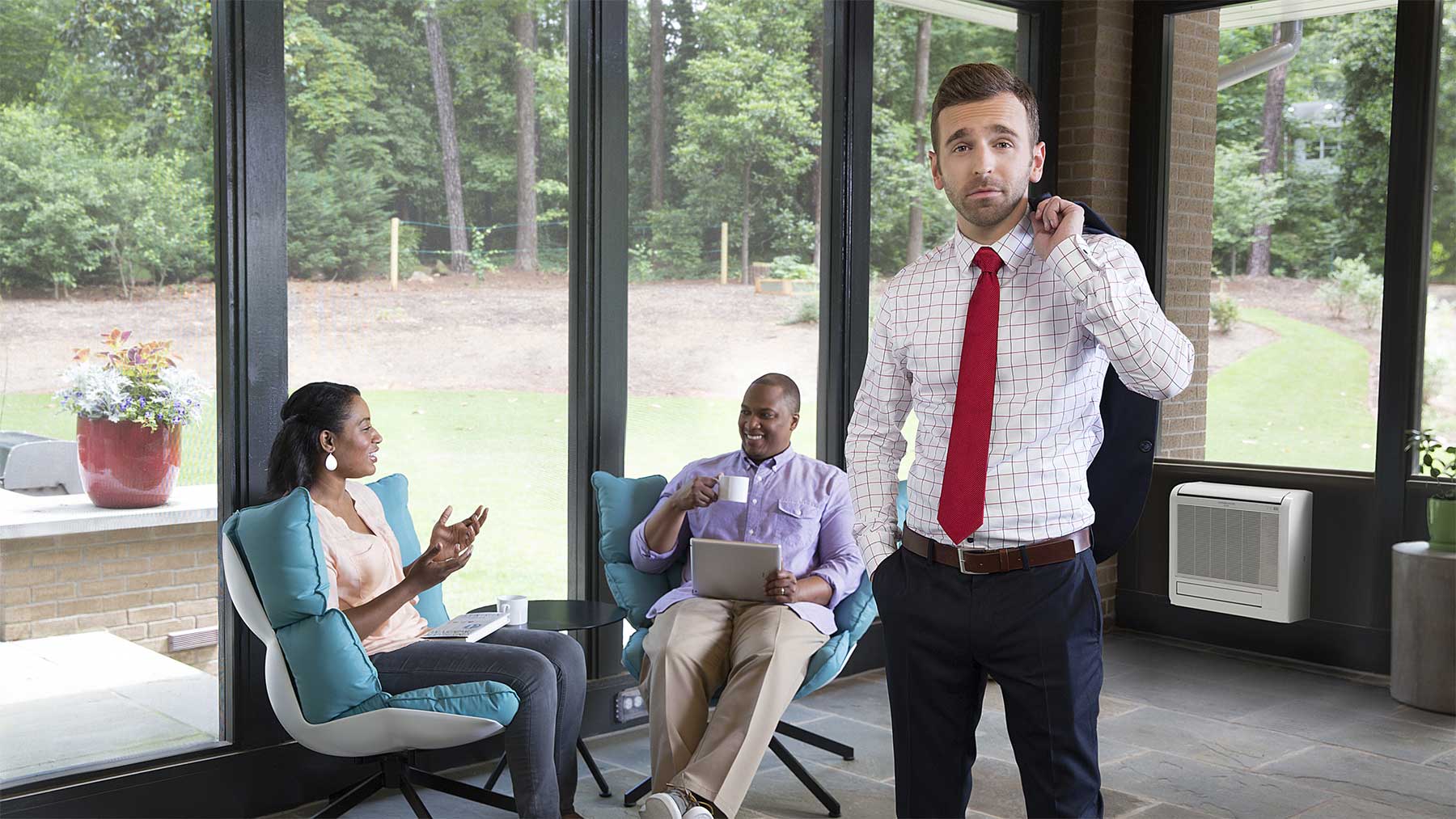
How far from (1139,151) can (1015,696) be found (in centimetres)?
449

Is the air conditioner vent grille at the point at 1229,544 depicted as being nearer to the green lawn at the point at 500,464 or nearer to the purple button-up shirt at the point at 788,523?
the purple button-up shirt at the point at 788,523

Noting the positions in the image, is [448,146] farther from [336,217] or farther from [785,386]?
[785,386]

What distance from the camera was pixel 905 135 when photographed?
530cm

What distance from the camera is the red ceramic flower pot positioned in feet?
11.1

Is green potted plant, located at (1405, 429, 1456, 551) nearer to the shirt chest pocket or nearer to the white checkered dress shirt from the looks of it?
the shirt chest pocket

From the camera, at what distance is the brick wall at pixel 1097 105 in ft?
19.1

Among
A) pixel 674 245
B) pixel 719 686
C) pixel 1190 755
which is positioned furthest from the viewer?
pixel 674 245

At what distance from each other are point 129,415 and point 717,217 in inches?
85.6

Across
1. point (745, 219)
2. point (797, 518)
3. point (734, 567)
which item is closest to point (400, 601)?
A: point (734, 567)

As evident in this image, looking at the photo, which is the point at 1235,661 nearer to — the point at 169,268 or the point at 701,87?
the point at 701,87

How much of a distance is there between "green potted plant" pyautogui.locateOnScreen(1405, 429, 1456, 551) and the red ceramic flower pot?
14.7 ft

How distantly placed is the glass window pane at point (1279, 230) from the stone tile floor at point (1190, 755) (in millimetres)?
1134

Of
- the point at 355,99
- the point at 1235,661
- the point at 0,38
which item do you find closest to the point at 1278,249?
the point at 1235,661

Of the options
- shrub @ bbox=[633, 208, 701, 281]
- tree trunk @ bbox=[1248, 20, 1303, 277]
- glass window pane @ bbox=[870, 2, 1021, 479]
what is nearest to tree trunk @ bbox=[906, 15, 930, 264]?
glass window pane @ bbox=[870, 2, 1021, 479]
